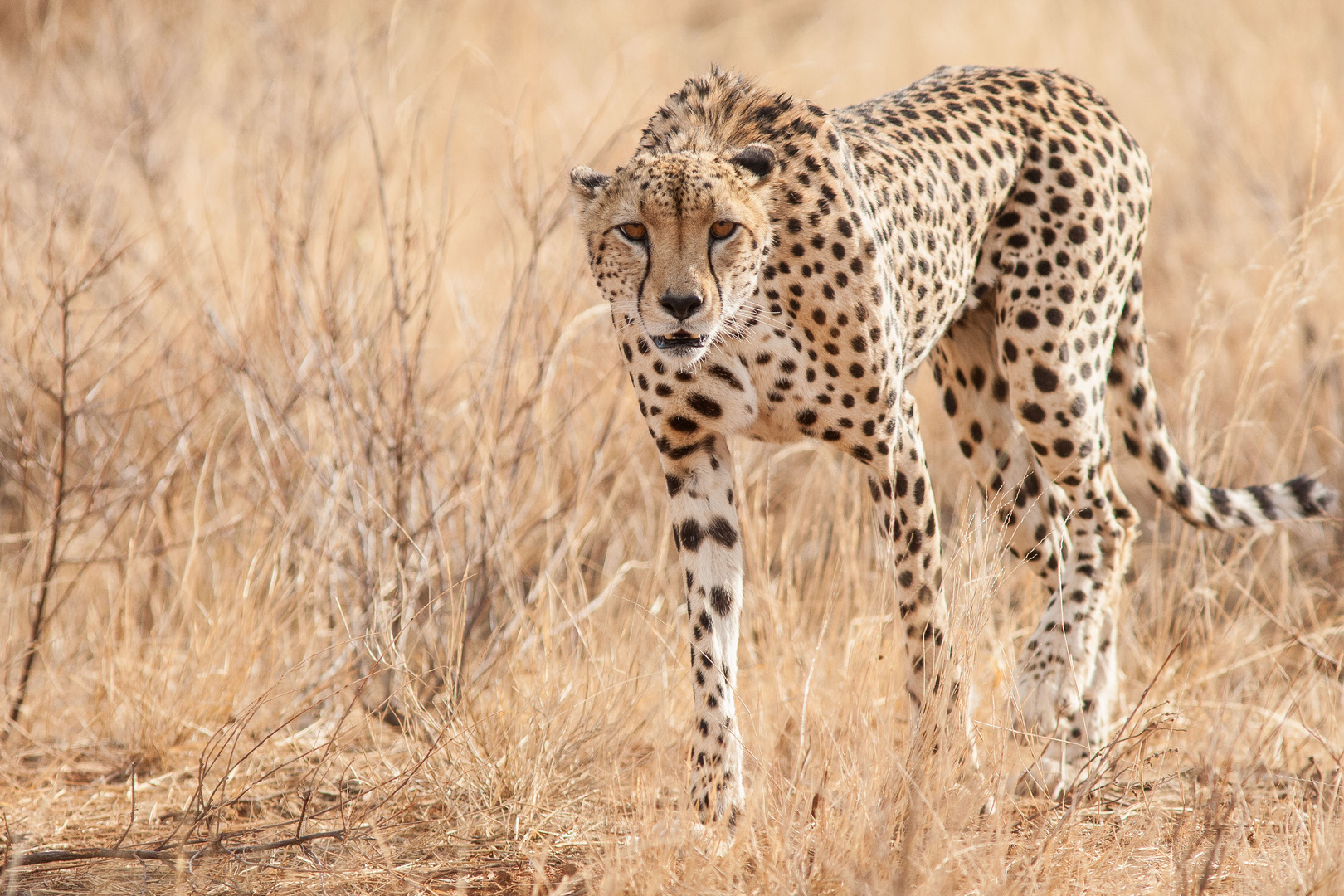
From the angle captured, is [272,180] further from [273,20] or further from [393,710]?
[393,710]

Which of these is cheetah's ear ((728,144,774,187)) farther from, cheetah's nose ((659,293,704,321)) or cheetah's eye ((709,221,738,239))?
cheetah's nose ((659,293,704,321))

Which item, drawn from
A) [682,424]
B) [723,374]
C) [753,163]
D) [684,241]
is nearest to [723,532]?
[682,424]

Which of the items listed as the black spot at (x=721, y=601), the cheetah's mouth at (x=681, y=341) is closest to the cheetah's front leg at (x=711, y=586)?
the black spot at (x=721, y=601)

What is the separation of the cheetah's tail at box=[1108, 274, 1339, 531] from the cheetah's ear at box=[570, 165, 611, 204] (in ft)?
5.79

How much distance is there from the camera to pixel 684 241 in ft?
8.39

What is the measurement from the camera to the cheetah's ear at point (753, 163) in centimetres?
267

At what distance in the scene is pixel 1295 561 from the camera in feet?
14.4

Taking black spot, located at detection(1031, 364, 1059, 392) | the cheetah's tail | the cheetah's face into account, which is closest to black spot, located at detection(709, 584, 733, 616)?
the cheetah's face

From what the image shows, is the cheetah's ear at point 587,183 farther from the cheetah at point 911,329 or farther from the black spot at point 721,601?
the black spot at point 721,601

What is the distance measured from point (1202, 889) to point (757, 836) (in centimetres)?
80

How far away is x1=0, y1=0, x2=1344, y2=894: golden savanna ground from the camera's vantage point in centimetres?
250

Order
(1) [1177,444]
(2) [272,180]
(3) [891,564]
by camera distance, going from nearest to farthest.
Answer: (3) [891,564]
(1) [1177,444]
(2) [272,180]

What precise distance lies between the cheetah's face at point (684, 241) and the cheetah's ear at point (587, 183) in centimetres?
3

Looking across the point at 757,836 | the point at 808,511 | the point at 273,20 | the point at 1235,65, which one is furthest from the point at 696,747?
the point at 1235,65
